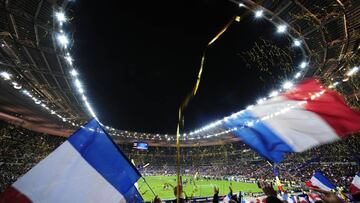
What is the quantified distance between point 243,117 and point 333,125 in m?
1.72

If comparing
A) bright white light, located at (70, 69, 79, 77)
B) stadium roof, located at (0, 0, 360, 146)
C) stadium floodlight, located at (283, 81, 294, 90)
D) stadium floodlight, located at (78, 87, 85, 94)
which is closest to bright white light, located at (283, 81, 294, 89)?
stadium floodlight, located at (283, 81, 294, 90)

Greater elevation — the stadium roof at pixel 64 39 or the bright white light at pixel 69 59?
the bright white light at pixel 69 59

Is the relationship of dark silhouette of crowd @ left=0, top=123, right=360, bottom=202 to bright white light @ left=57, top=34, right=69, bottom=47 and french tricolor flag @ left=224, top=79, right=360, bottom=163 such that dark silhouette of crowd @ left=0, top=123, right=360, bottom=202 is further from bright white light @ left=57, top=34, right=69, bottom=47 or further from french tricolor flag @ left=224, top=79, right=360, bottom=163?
french tricolor flag @ left=224, top=79, right=360, bottom=163

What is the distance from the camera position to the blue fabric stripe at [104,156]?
4223mm

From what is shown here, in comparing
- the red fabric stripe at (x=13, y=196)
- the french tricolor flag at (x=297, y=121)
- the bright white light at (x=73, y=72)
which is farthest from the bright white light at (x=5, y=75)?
the french tricolor flag at (x=297, y=121)

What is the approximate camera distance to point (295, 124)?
5.09m

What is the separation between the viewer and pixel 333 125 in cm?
466

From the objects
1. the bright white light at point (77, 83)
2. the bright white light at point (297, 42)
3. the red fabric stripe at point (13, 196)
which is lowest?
the red fabric stripe at point (13, 196)

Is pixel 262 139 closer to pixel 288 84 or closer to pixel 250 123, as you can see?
pixel 250 123

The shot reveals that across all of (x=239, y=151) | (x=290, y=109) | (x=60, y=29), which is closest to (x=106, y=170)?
(x=290, y=109)

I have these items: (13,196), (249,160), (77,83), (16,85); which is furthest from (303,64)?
(249,160)

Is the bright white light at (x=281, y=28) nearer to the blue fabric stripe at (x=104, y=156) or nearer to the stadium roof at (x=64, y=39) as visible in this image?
the stadium roof at (x=64, y=39)

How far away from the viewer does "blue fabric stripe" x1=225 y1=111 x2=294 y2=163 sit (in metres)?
5.16

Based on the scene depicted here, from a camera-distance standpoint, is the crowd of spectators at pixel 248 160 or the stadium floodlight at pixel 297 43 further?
the crowd of spectators at pixel 248 160
